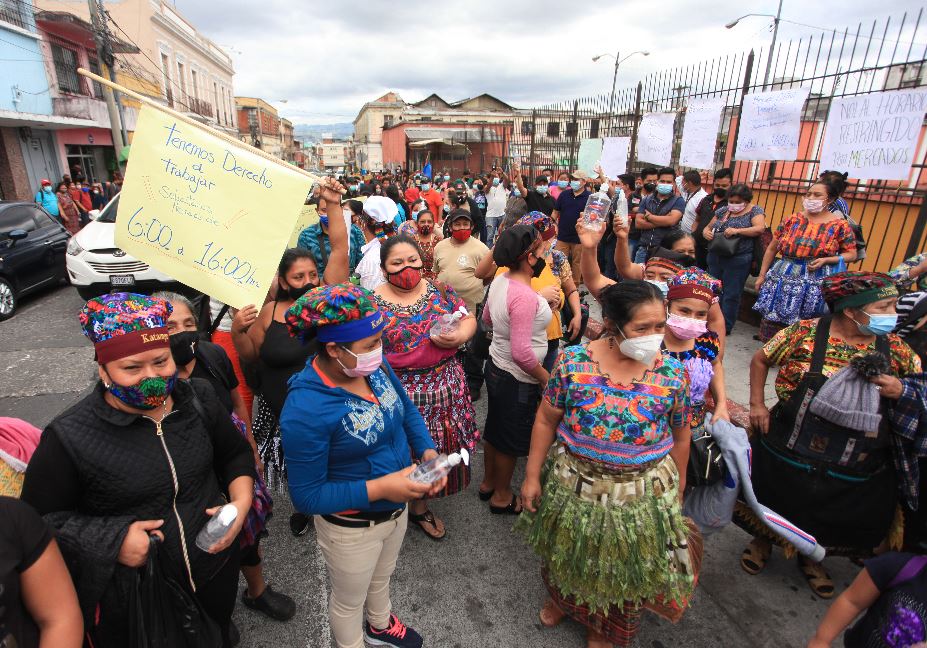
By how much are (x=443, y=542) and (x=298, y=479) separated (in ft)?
5.67

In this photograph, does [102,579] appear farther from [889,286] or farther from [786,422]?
[889,286]

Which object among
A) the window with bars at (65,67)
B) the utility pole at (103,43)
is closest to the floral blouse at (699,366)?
the utility pole at (103,43)

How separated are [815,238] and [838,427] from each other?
3225 mm

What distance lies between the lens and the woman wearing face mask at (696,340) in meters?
2.74

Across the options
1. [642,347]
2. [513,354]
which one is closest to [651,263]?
[513,354]

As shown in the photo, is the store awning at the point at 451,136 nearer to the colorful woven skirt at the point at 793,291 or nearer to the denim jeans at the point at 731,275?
the denim jeans at the point at 731,275

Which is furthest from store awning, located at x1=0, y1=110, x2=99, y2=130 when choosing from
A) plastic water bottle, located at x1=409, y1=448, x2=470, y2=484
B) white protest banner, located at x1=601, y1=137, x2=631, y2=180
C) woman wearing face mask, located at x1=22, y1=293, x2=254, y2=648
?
plastic water bottle, located at x1=409, y1=448, x2=470, y2=484

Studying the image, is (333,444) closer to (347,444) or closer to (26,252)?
(347,444)

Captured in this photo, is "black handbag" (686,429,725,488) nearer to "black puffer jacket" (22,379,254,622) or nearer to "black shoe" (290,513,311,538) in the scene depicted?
"black puffer jacket" (22,379,254,622)

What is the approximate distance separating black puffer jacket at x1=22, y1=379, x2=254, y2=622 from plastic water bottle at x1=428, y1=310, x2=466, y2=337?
1367 millimetres

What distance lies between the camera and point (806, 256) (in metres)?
5.09

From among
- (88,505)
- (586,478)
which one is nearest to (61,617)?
(88,505)

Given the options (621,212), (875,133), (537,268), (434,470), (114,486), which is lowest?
(434,470)

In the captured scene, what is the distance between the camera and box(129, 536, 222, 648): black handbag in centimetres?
164
